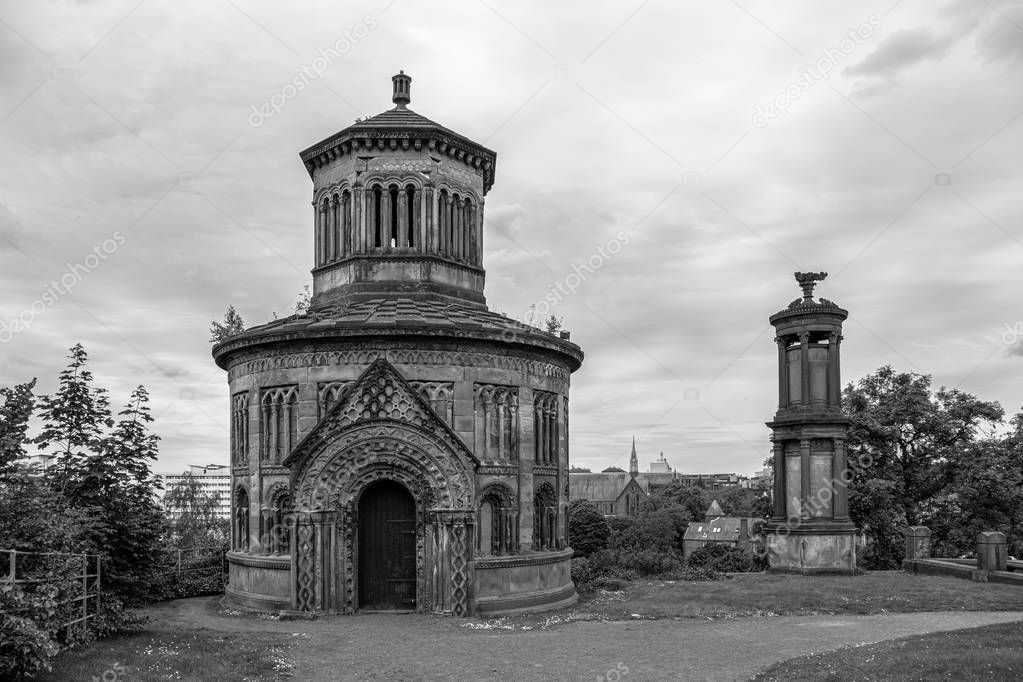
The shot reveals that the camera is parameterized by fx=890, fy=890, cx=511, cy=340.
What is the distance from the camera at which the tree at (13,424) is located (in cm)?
1477

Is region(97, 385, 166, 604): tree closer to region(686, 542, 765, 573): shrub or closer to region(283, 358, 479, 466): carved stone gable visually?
region(283, 358, 479, 466): carved stone gable

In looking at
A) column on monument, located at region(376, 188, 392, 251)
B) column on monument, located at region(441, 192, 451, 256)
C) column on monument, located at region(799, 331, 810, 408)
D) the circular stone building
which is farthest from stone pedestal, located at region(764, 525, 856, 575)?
column on monument, located at region(376, 188, 392, 251)

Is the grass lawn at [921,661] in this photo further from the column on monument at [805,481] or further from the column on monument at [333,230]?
the column on monument at [333,230]

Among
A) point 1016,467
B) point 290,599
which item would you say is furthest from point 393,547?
point 1016,467

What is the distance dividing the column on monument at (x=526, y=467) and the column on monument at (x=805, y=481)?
31.2 ft

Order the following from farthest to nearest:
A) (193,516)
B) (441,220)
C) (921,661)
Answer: (193,516), (441,220), (921,661)

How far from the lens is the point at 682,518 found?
10562cm

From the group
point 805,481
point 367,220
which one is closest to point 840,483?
point 805,481

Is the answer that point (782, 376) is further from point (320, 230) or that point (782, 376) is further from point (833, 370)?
point (320, 230)

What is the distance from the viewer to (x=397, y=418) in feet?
71.0

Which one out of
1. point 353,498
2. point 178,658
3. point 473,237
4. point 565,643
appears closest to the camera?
point 178,658

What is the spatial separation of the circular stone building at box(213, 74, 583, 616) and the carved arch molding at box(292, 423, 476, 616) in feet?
0.11

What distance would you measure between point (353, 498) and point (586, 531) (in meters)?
57.6

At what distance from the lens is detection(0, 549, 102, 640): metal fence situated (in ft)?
46.4
